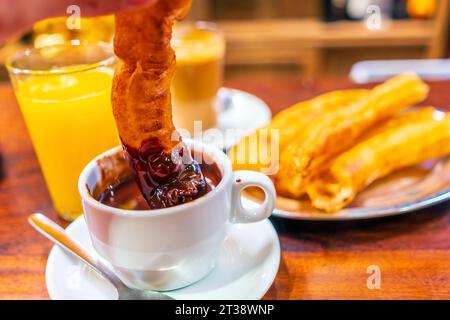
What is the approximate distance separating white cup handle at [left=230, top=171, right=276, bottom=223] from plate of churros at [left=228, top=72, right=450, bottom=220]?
71mm

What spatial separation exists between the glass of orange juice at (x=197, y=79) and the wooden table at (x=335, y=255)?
1.02 feet

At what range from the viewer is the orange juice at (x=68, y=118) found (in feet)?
1.99

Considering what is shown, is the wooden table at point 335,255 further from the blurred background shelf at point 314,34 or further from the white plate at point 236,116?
the blurred background shelf at point 314,34

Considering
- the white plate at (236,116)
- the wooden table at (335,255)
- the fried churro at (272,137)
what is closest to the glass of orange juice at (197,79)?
the white plate at (236,116)

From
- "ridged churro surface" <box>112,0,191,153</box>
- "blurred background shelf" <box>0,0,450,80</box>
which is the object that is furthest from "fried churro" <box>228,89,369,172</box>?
"blurred background shelf" <box>0,0,450,80</box>

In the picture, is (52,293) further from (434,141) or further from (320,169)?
(434,141)

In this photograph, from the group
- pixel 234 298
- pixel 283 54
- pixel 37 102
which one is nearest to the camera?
pixel 234 298

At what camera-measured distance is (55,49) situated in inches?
26.5

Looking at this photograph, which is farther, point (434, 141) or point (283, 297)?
point (434, 141)

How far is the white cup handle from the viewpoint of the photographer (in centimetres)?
52

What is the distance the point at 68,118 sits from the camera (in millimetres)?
609

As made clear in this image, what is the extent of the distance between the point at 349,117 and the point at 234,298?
1.14ft

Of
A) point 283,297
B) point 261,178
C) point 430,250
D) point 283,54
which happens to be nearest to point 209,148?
point 261,178

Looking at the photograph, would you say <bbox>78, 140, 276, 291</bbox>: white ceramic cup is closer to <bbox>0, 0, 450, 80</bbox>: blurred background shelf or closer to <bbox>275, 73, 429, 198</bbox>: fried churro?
<bbox>275, 73, 429, 198</bbox>: fried churro
